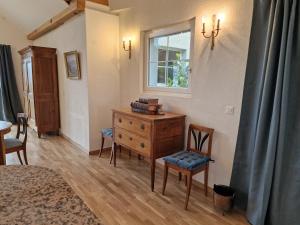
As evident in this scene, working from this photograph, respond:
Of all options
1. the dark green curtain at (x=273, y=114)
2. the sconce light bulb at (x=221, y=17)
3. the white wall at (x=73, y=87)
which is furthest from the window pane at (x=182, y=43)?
A: the white wall at (x=73, y=87)

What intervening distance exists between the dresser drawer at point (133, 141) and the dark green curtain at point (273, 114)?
3.84 ft

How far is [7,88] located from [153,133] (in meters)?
5.68

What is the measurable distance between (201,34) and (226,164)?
5.14 ft

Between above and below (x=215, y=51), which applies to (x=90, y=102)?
below

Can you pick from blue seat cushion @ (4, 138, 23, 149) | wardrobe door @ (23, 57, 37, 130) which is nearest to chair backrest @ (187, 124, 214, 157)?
blue seat cushion @ (4, 138, 23, 149)

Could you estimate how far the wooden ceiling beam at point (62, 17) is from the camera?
3523 mm

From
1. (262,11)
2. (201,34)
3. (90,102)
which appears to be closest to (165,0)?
(201,34)

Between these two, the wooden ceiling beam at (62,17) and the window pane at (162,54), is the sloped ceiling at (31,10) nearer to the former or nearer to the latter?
the wooden ceiling beam at (62,17)

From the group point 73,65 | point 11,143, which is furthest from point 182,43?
point 11,143

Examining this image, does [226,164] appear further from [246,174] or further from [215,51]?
[215,51]

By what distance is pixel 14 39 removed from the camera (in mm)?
6391

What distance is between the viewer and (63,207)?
79 centimetres

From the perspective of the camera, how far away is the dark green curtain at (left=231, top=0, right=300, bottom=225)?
1793 mm

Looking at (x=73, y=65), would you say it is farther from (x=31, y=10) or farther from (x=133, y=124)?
(x=133, y=124)
